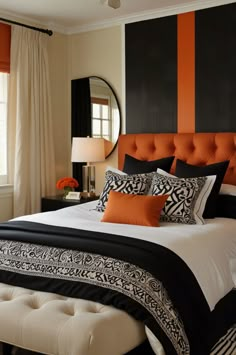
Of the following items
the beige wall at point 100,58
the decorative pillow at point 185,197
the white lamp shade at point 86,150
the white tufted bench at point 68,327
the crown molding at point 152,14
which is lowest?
the white tufted bench at point 68,327

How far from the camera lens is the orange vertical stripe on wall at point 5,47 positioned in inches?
185

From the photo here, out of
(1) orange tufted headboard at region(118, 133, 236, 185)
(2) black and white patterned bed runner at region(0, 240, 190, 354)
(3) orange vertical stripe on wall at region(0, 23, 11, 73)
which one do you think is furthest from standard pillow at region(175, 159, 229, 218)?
(3) orange vertical stripe on wall at region(0, 23, 11, 73)

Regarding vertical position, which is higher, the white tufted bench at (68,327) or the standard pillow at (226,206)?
the standard pillow at (226,206)

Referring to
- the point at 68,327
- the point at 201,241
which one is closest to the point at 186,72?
the point at 201,241

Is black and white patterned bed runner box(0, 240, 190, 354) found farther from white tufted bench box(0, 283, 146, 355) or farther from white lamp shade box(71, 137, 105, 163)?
white lamp shade box(71, 137, 105, 163)

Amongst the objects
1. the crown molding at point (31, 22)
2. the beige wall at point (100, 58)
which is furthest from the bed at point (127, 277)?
the crown molding at point (31, 22)

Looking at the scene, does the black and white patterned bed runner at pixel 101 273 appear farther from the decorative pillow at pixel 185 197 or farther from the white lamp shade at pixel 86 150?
the white lamp shade at pixel 86 150

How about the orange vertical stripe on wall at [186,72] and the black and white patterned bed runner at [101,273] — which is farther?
the orange vertical stripe on wall at [186,72]

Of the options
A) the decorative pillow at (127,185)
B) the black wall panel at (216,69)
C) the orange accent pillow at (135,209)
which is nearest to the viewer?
the orange accent pillow at (135,209)

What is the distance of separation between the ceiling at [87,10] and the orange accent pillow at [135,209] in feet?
6.36

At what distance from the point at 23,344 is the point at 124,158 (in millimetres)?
2801

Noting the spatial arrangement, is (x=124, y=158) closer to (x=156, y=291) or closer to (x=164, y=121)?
(x=164, y=121)

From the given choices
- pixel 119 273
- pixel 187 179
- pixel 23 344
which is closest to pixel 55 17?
pixel 187 179

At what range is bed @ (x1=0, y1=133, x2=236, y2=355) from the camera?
7.12 ft
